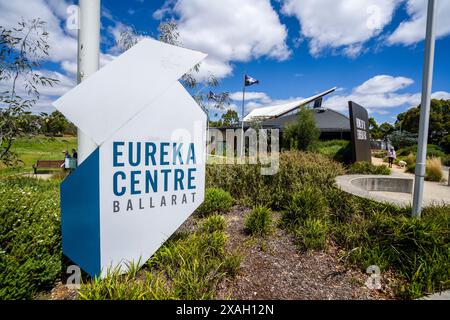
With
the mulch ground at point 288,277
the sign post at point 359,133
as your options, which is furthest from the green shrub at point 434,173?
the mulch ground at point 288,277

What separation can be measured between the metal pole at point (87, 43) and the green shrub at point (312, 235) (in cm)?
329

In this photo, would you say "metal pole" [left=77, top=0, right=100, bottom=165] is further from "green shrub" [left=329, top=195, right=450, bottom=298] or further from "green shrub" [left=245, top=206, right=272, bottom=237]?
"green shrub" [left=329, top=195, right=450, bottom=298]

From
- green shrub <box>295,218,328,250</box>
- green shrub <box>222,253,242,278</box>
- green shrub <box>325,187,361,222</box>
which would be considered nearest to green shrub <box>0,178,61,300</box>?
green shrub <box>222,253,242,278</box>

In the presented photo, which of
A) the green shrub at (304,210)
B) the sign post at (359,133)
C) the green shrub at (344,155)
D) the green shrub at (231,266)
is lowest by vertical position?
the green shrub at (231,266)

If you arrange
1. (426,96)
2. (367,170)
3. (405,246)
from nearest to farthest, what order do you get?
(405,246)
(426,96)
(367,170)

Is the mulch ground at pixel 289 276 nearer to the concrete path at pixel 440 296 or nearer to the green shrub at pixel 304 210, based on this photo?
the concrete path at pixel 440 296

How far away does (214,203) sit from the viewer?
4.92 metres

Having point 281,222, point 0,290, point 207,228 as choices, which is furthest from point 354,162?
point 0,290

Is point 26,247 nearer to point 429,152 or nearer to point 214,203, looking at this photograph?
point 214,203

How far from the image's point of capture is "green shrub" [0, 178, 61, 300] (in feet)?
7.34

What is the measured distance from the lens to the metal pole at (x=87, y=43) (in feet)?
10.3

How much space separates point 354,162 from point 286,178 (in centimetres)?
881

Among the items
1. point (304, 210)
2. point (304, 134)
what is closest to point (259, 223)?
point (304, 210)

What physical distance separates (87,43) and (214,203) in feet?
11.2
